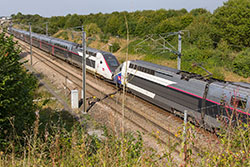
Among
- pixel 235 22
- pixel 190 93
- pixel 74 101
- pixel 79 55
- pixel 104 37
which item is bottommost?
pixel 74 101

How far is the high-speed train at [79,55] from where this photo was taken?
70.0 feet

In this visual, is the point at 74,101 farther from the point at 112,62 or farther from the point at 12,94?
the point at 12,94

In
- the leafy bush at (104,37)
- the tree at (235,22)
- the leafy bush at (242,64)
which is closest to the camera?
the leafy bush at (242,64)

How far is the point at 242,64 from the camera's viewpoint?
2444 centimetres

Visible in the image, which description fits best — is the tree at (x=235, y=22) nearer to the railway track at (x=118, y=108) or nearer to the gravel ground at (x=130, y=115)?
the gravel ground at (x=130, y=115)

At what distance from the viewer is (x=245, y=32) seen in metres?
26.2

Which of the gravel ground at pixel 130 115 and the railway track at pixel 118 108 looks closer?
the railway track at pixel 118 108

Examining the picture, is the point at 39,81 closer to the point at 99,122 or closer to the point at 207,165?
the point at 99,122

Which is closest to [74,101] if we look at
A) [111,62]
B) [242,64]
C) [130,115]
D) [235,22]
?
[130,115]

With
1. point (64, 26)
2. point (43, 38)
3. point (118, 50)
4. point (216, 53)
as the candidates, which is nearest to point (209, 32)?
point (216, 53)

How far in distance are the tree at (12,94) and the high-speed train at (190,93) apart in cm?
430

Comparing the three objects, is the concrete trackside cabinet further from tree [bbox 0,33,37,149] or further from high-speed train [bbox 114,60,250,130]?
tree [bbox 0,33,37,149]

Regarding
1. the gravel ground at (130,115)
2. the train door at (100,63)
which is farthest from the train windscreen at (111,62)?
the gravel ground at (130,115)

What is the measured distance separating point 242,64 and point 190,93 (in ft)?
49.1
